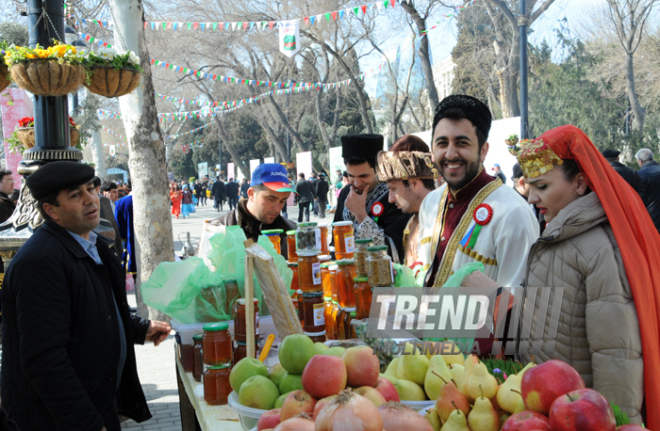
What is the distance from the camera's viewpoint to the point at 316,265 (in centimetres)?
270

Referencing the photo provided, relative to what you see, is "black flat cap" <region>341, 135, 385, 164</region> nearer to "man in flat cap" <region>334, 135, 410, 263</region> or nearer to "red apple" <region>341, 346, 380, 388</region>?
"man in flat cap" <region>334, 135, 410, 263</region>

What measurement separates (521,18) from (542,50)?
79.9 feet

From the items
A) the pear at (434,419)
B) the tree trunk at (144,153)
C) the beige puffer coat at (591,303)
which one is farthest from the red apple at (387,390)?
the tree trunk at (144,153)

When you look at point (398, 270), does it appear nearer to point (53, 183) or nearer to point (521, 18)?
point (53, 183)

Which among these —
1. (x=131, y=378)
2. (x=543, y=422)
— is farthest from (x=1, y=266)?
(x=543, y=422)

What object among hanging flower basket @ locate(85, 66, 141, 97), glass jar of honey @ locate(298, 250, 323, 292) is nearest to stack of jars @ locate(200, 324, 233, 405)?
glass jar of honey @ locate(298, 250, 323, 292)

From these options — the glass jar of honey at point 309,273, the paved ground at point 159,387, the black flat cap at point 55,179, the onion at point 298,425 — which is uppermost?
the black flat cap at point 55,179

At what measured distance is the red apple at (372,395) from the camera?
159 centimetres

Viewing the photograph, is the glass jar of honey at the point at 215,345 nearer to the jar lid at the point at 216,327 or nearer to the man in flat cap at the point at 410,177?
the jar lid at the point at 216,327

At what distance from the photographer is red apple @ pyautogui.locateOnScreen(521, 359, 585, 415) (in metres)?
1.38

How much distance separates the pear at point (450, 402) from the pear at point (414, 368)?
298 mm

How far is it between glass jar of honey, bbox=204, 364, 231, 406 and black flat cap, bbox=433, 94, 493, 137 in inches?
67.2

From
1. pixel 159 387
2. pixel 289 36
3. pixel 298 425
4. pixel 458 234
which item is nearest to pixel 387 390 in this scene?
pixel 298 425

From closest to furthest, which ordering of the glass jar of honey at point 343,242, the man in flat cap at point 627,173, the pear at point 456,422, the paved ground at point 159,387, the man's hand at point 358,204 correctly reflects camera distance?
the pear at point 456,422, the glass jar of honey at point 343,242, the man's hand at point 358,204, the paved ground at point 159,387, the man in flat cap at point 627,173
